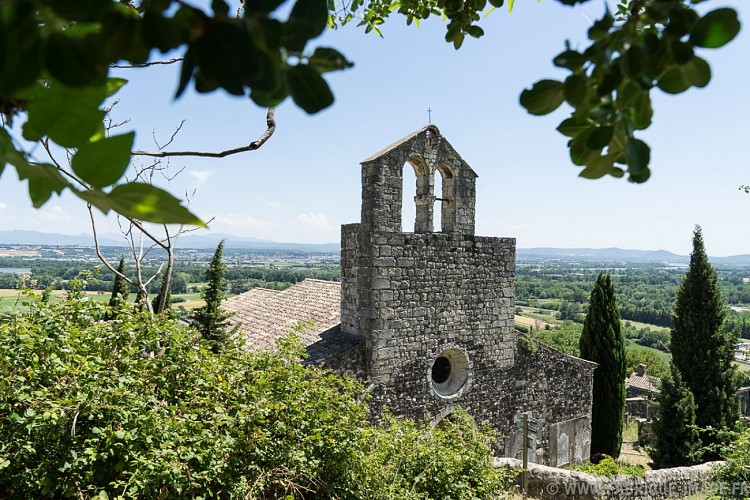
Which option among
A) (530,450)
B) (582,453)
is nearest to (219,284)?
(530,450)

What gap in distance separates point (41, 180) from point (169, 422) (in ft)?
11.1

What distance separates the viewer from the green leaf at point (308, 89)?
586 mm

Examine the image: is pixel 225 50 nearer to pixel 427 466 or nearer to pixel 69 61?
pixel 69 61

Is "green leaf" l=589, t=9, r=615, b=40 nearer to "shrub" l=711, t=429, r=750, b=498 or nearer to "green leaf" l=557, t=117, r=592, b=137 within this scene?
"green leaf" l=557, t=117, r=592, b=137

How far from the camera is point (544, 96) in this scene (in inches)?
29.0

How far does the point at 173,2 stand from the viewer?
531mm

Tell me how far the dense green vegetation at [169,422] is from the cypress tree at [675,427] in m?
10.9

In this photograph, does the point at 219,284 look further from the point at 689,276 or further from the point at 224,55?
the point at 689,276

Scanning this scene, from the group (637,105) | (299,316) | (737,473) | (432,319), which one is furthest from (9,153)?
(299,316)

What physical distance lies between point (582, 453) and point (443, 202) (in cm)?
650

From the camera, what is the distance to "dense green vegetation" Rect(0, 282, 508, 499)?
3250mm

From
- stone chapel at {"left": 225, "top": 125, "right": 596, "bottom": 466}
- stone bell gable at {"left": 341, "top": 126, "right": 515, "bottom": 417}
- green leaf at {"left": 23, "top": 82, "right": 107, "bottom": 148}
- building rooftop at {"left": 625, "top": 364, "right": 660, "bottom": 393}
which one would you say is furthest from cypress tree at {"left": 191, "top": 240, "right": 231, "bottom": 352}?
building rooftop at {"left": 625, "top": 364, "right": 660, "bottom": 393}

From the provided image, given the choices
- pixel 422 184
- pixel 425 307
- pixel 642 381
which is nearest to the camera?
pixel 425 307

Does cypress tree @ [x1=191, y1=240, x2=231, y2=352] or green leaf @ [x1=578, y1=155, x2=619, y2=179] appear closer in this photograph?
green leaf @ [x1=578, y1=155, x2=619, y2=179]
